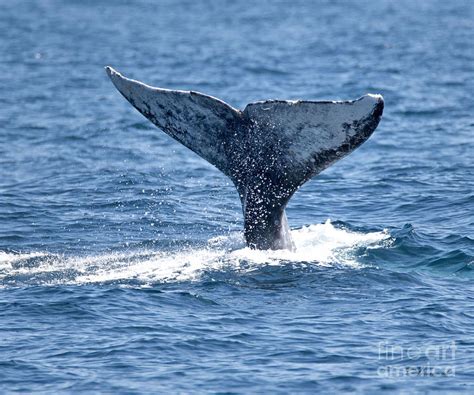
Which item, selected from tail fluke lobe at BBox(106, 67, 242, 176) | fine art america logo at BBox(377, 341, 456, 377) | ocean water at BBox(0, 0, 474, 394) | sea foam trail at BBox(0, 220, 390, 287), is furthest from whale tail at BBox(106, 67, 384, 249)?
fine art america logo at BBox(377, 341, 456, 377)

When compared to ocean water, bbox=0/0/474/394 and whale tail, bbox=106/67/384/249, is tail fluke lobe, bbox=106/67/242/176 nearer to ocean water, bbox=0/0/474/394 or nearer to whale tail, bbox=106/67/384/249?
whale tail, bbox=106/67/384/249

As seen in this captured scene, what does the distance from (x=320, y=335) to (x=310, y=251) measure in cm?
309

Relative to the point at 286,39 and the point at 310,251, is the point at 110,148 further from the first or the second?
the point at 286,39

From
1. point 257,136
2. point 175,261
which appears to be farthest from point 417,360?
point 175,261

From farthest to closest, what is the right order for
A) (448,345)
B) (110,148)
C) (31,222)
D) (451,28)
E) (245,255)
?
(451,28), (110,148), (31,222), (245,255), (448,345)

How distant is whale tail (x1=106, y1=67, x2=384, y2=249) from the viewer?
42.4 feet

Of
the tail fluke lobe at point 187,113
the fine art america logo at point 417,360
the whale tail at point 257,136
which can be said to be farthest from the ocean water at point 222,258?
the tail fluke lobe at point 187,113

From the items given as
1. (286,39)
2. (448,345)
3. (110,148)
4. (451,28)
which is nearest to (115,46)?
(286,39)

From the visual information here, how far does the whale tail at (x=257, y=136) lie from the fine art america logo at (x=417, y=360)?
2343 millimetres

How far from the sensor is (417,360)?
38.2 ft

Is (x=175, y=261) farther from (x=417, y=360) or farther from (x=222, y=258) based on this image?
(x=417, y=360)

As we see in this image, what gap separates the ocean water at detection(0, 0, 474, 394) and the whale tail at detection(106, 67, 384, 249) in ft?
3.57

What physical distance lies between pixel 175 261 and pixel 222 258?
0.68 m

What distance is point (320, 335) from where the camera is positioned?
12.4m
